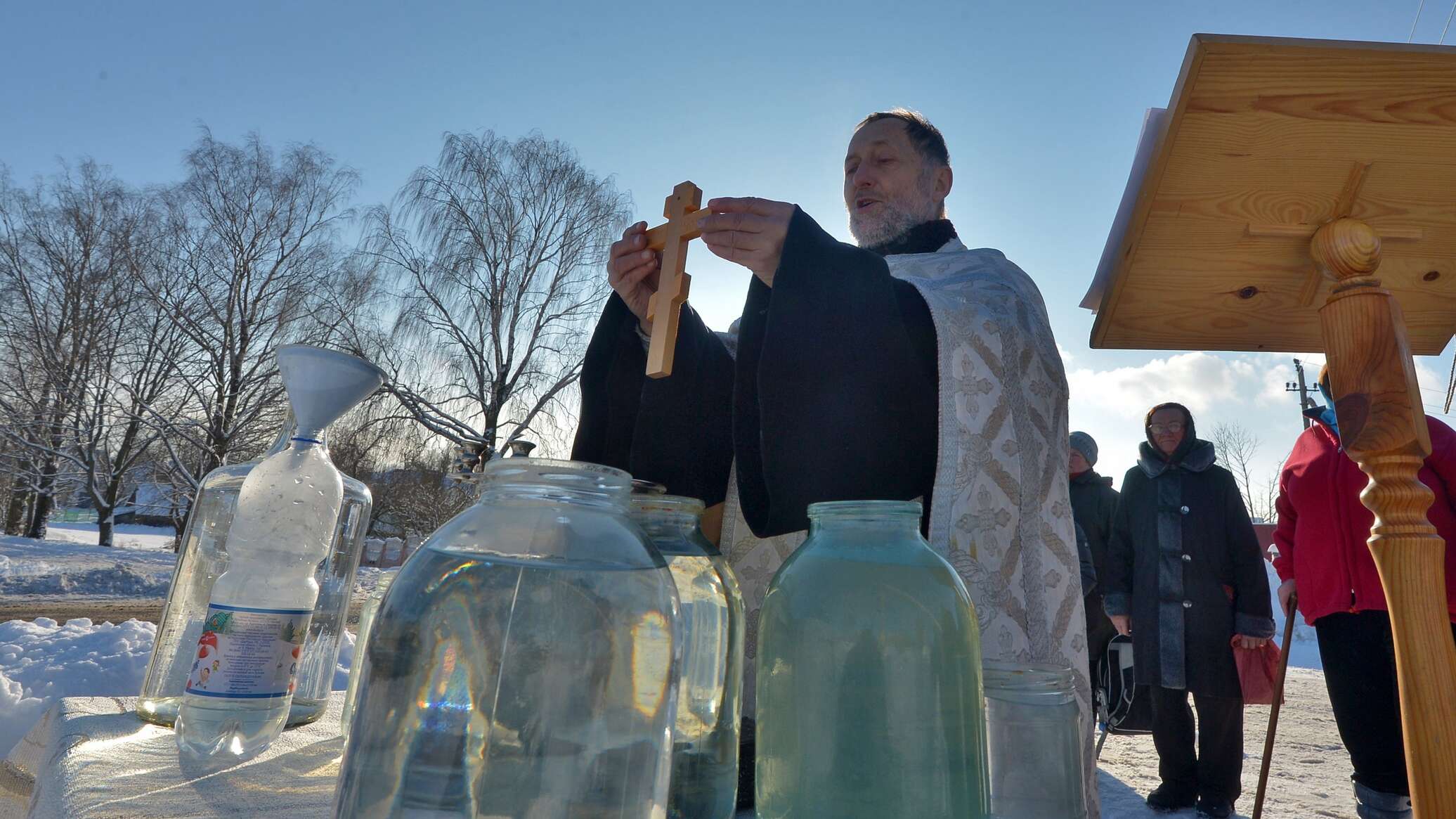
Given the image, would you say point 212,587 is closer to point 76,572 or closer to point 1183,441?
point 1183,441

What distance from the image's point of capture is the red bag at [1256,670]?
3.60 m

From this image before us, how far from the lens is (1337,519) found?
277cm

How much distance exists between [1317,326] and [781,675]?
1.38 metres

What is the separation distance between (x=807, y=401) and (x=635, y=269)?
42cm

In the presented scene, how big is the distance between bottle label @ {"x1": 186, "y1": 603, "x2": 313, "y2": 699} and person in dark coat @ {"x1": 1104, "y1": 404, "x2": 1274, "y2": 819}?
12.9 feet

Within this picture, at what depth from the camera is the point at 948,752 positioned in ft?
2.03

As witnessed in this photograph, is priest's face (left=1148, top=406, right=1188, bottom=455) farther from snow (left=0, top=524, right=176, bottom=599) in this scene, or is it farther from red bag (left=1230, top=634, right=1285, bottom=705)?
snow (left=0, top=524, right=176, bottom=599)

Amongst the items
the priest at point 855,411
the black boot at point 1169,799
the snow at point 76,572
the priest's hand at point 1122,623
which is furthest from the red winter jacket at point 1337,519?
the snow at point 76,572

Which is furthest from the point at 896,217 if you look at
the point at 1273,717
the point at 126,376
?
the point at 126,376

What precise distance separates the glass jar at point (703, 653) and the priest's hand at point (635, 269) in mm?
541

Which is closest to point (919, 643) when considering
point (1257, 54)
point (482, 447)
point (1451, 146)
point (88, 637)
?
point (1257, 54)

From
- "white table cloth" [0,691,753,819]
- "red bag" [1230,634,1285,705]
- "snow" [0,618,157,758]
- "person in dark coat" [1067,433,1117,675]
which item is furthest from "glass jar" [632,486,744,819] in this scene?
"person in dark coat" [1067,433,1117,675]

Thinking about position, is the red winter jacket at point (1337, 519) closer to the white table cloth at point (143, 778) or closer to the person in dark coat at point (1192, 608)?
the person in dark coat at point (1192, 608)

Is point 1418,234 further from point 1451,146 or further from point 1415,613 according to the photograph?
point 1415,613
